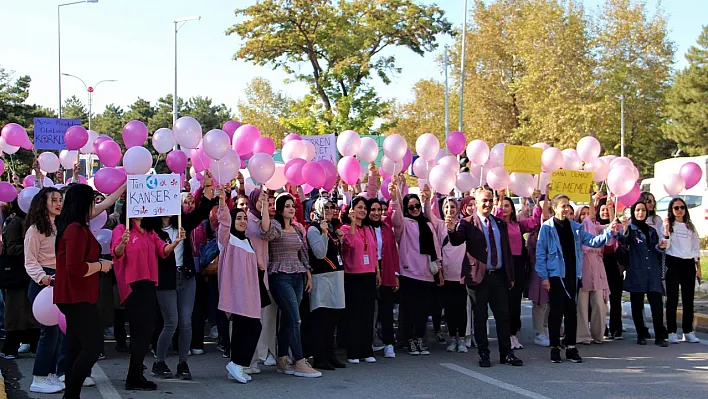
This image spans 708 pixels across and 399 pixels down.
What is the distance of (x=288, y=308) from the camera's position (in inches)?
316

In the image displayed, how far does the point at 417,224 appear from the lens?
9.52m

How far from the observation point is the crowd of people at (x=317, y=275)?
721cm

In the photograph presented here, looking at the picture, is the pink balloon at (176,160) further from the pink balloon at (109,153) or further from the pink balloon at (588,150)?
the pink balloon at (588,150)

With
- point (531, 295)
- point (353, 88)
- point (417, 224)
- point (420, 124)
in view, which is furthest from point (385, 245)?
point (420, 124)

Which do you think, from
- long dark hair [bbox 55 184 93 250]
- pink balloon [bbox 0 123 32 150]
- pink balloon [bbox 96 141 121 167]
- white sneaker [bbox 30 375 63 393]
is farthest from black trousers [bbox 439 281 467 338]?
pink balloon [bbox 0 123 32 150]

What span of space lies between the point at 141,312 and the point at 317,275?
2044 millimetres

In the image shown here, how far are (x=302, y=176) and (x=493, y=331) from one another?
379 centimetres

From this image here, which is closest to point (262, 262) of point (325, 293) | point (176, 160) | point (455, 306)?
point (325, 293)

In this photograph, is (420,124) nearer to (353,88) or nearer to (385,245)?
(353,88)

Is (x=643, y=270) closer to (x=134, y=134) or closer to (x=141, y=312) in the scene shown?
(x=141, y=312)

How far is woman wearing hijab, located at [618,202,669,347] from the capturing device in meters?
9.87

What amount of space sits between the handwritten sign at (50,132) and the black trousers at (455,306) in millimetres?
6214

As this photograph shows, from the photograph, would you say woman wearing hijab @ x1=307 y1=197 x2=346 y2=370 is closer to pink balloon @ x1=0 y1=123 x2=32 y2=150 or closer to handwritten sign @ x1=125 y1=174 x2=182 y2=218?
handwritten sign @ x1=125 y1=174 x2=182 y2=218

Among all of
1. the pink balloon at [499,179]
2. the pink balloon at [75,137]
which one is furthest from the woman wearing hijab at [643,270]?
the pink balloon at [75,137]
